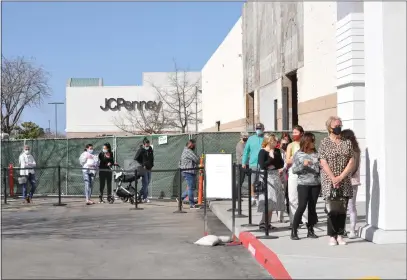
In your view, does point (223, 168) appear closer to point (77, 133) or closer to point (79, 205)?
point (79, 205)

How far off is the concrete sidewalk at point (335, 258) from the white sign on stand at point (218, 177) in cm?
88

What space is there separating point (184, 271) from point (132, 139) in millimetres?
12056

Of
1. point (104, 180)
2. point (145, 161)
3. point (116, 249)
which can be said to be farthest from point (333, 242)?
point (104, 180)

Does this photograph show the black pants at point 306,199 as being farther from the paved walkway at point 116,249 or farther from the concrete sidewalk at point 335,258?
the paved walkway at point 116,249

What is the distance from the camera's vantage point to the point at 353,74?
49.4 ft

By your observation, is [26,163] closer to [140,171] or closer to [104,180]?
[104,180]

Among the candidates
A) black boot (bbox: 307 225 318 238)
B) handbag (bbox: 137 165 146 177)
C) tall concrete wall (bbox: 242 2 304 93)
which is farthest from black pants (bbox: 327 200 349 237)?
tall concrete wall (bbox: 242 2 304 93)

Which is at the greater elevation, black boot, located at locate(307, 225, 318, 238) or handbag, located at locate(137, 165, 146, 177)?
handbag, located at locate(137, 165, 146, 177)

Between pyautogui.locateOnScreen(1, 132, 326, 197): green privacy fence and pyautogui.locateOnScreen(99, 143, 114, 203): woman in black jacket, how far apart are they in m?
0.60

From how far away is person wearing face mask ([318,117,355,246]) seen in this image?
29.5ft

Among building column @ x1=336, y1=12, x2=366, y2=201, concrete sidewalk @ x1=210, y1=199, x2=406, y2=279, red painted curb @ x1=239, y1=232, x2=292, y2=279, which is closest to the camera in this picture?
concrete sidewalk @ x1=210, y1=199, x2=406, y2=279

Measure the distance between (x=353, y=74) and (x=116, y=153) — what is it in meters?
8.38

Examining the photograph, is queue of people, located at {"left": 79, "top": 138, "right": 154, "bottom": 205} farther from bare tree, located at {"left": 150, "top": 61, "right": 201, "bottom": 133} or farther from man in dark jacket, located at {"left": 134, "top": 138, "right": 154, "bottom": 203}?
bare tree, located at {"left": 150, "top": 61, "right": 201, "bottom": 133}

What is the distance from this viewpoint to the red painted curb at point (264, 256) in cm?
747
